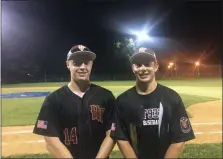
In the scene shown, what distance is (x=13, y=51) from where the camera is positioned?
616 cm

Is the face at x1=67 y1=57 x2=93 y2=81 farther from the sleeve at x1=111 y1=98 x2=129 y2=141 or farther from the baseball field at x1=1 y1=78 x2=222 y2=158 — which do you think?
the baseball field at x1=1 y1=78 x2=222 y2=158

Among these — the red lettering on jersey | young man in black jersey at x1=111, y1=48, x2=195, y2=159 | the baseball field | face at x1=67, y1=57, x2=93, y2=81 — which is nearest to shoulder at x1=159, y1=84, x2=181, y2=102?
young man in black jersey at x1=111, y1=48, x2=195, y2=159

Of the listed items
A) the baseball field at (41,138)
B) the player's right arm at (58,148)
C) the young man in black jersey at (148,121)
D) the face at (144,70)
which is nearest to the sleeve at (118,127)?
the young man in black jersey at (148,121)

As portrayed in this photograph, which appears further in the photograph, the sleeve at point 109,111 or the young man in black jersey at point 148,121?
the sleeve at point 109,111

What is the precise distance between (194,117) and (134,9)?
7441mm

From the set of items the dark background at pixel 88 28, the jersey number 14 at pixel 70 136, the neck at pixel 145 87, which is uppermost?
the dark background at pixel 88 28

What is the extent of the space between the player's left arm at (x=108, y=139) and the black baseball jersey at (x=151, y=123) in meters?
0.08

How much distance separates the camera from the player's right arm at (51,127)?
8.96ft

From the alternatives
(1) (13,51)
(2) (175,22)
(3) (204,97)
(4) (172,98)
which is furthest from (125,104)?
(3) (204,97)

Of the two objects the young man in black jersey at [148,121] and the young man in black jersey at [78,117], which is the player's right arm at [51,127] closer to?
the young man in black jersey at [78,117]

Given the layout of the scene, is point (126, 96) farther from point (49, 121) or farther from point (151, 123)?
point (49, 121)

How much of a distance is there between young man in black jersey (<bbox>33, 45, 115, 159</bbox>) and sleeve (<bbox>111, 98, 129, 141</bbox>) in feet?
0.25

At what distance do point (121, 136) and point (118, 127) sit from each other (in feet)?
0.26

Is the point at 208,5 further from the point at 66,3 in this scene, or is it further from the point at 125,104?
the point at 125,104
